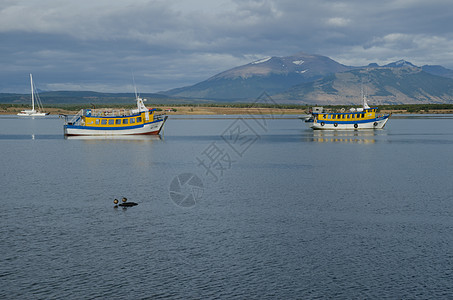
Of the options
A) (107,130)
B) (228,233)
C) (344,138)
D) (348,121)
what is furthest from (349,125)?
(228,233)

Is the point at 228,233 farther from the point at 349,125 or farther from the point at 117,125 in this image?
the point at 349,125

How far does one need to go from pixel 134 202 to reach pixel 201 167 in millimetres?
22200

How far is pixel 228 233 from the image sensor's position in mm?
29281

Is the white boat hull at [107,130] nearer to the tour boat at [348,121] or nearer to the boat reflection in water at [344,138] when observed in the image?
the boat reflection in water at [344,138]

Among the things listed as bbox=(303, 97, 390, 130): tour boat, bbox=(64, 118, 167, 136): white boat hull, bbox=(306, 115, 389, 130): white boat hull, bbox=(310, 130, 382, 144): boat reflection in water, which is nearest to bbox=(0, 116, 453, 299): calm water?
bbox=(310, 130, 382, 144): boat reflection in water

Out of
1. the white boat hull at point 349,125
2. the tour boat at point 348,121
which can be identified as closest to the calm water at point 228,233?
the white boat hull at point 349,125

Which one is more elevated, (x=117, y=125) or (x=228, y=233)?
(x=117, y=125)

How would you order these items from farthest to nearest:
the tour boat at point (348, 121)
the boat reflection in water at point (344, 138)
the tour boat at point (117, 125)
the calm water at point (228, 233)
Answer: the tour boat at point (348, 121), the tour boat at point (117, 125), the boat reflection in water at point (344, 138), the calm water at point (228, 233)

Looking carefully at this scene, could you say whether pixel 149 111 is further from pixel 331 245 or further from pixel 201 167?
pixel 331 245

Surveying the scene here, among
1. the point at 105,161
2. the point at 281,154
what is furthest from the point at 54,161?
the point at 281,154

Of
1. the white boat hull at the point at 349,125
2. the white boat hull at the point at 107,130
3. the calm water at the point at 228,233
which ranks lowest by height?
the calm water at the point at 228,233

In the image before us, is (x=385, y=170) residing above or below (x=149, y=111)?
below

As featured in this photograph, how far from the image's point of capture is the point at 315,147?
87625 mm

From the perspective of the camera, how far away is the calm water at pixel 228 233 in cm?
2166
